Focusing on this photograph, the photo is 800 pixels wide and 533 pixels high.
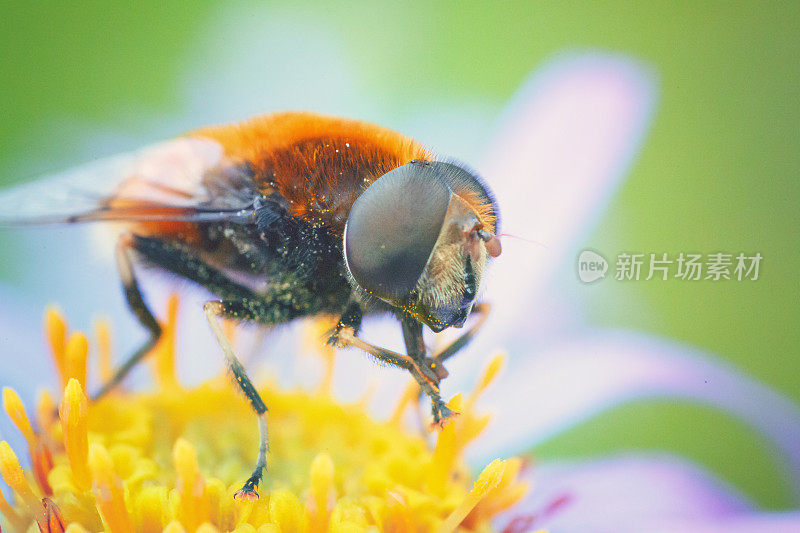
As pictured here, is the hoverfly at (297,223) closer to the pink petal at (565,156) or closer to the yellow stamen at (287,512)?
the yellow stamen at (287,512)

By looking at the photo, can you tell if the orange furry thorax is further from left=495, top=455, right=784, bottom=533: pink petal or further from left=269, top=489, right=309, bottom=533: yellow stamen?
left=495, top=455, right=784, bottom=533: pink petal

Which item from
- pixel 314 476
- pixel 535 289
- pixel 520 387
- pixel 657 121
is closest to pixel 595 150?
pixel 657 121

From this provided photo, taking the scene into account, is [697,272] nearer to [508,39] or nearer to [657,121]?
[657,121]

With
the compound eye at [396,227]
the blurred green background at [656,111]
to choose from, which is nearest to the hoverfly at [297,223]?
the compound eye at [396,227]
